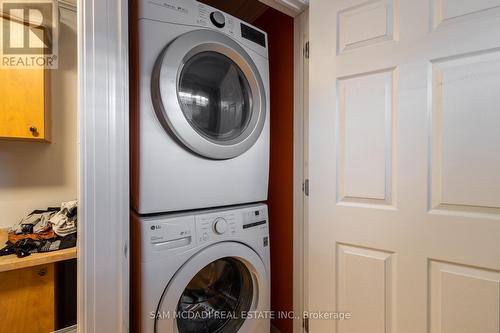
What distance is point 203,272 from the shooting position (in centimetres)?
106

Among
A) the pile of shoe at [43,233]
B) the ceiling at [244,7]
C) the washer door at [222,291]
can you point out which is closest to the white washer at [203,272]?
the washer door at [222,291]

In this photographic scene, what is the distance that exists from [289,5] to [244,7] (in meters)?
0.63

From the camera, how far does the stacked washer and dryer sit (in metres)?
0.85

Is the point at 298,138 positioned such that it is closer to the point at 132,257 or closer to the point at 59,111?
the point at 132,257

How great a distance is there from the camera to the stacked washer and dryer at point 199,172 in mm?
849

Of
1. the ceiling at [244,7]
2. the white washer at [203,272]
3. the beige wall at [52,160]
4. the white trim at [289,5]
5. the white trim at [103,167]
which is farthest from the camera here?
the ceiling at [244,7]

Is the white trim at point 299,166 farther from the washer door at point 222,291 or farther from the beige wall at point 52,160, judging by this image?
the beige wall at point 52,160

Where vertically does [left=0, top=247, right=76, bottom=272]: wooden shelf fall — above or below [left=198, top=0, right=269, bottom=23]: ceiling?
below

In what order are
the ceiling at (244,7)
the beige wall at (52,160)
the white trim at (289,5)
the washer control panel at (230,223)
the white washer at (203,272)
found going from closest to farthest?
1. the white washer at (203,272)
2. the washer control panel at (230,223)
3. the white trim at (289,5)
4. the beige wall at (52,160)
5. the ceiling at (244,7)

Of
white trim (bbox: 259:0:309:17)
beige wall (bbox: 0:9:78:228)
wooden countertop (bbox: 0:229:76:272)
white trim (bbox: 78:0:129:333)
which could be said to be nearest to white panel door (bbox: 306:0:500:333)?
white trim (bbox: 259:0:309:17)

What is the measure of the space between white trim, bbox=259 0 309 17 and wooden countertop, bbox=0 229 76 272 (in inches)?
61.4

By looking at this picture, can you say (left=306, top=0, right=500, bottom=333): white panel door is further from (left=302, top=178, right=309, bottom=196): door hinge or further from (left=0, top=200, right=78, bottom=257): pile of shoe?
(left=0, top=200, right=78, bottom=257): pile of shoe

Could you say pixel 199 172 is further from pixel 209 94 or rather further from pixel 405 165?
pixel 405 165

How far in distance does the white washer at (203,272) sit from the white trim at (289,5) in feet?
3.42
